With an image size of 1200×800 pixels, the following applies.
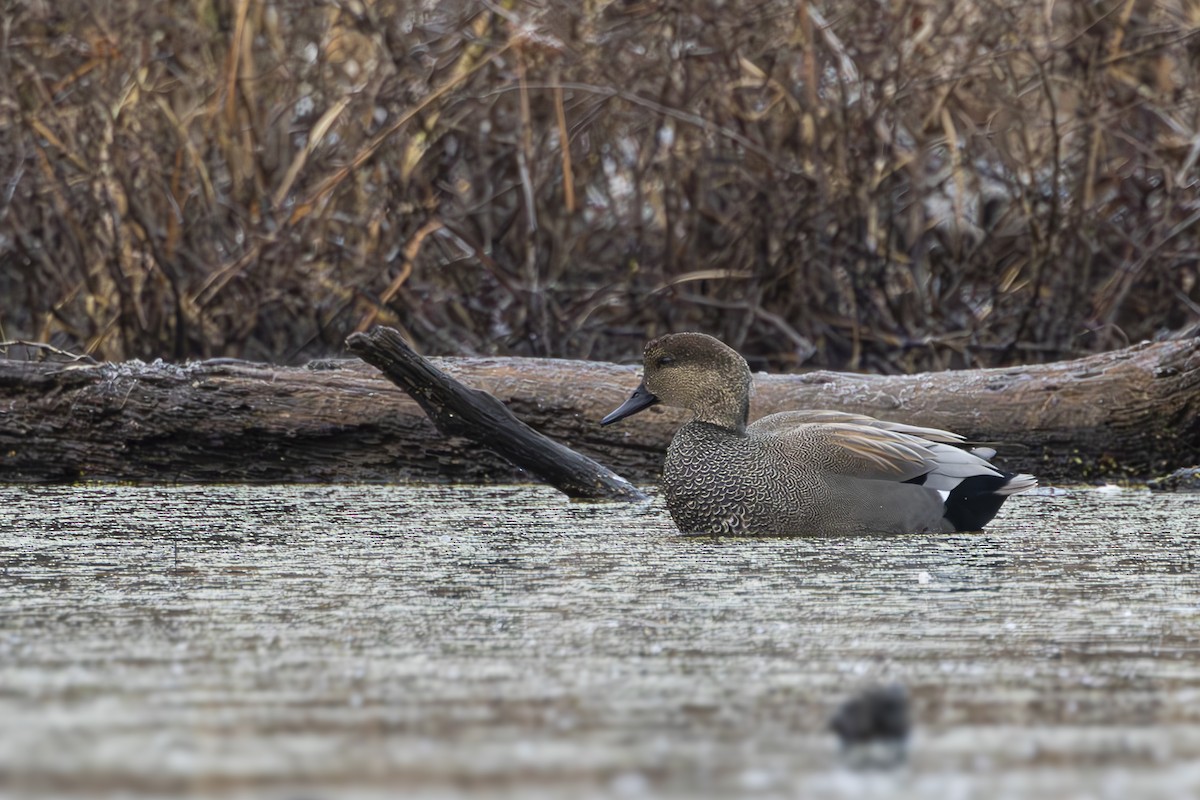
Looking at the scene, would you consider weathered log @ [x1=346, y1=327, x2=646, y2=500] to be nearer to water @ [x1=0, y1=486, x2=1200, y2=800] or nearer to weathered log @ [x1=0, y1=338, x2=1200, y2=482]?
weathered log @ [x1=0, y1=338, x2=1200, y2=482]

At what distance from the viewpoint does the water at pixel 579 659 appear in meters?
1.90

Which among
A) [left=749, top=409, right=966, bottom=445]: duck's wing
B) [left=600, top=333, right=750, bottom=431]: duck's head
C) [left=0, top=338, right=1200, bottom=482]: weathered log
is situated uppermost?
[left=600, top=333, right=750, bottom=431]: duck's head

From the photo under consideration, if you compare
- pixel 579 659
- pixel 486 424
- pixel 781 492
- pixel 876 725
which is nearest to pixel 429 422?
pixel 486 424

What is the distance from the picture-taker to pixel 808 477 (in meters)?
4.33

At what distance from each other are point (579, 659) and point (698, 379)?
2030 millimetres

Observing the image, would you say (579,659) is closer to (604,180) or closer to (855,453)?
(855,453)

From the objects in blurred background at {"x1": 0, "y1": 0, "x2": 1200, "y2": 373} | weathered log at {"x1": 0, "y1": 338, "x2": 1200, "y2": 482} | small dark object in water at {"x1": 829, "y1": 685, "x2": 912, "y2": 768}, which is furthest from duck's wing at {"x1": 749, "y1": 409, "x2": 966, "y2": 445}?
blurred background at {"x1": 0, "y1": 0, "x2": 1200, "y2": 373}

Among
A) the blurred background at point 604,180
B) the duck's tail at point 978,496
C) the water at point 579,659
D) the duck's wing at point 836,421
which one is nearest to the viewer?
the water at point 579,659

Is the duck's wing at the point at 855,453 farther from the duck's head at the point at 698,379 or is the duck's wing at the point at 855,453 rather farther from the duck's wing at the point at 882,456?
the duck's head at the point at 698,379

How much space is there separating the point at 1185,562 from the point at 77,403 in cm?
337

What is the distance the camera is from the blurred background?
7.41 meters

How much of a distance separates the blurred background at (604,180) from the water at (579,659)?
303 cm

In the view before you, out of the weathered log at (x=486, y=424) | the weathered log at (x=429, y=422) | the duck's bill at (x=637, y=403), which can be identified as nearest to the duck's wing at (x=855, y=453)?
the duck's bill at (x=637, y=403)

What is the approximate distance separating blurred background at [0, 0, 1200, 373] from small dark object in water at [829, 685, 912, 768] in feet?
17.3
